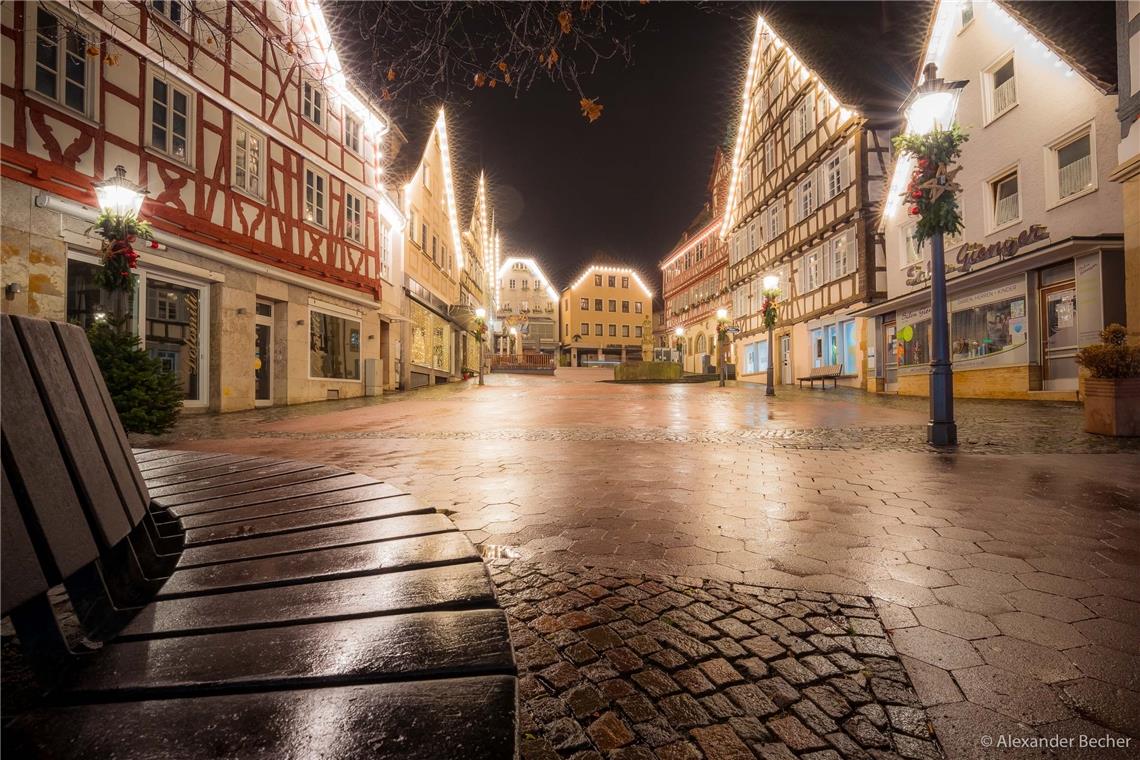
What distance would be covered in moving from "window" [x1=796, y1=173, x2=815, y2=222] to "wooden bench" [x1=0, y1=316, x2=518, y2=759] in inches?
920

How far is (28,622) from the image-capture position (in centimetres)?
96

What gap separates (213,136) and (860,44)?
919 inches

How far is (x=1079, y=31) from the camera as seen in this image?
11930 millimetres

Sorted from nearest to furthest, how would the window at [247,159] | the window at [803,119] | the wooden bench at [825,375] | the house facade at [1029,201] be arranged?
the house facade at [1029,201] < the window at [247,159] < the wooden bench at [825,375] < the window at [803,119]

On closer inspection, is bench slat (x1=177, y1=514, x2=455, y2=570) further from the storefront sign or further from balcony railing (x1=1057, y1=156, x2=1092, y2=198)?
the storefront sign

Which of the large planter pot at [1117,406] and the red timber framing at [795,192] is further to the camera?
the red timber framing at [795,192]

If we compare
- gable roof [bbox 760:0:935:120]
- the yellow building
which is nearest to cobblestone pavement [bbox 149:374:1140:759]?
gable roof [bbox 760:0:935:120]

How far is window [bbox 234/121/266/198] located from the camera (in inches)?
480

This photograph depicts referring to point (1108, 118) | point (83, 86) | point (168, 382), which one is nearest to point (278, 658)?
point (168, 382)

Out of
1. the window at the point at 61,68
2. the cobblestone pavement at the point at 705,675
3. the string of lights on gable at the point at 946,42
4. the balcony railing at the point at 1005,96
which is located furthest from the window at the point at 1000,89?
the window at the point at 61,68

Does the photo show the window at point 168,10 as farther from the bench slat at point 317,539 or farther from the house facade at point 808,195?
the house facade at point 808,195

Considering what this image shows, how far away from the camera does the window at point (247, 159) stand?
40.0ft

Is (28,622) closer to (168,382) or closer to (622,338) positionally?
(168,382)

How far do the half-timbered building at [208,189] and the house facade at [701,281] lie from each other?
22267mm
